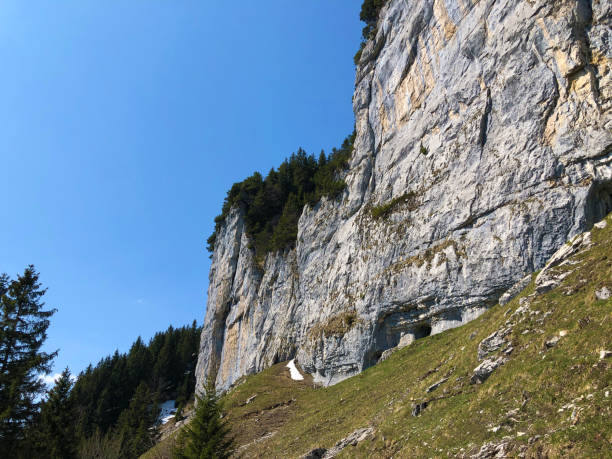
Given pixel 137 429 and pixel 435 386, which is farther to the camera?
pixel 137 429

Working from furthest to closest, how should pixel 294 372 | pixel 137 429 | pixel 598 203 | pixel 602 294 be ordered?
pixel 137 429 < pixel 294 372 < pixel 598 203 < pixel 602 294

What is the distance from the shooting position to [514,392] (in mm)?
12625

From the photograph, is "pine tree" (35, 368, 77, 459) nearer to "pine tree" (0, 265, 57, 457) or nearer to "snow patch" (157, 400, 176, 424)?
"pine tree" (0, 265, 57, 457)

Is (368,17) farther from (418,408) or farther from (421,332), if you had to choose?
(418,408)

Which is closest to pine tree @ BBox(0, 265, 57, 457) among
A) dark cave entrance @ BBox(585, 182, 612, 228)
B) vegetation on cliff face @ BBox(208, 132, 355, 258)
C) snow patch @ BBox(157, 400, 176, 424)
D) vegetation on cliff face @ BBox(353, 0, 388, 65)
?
dark cave entrance @ BBox(585, 182, 612, 228)

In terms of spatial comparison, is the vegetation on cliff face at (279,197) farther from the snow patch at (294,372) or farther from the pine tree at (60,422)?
the pine tree at (60,422)

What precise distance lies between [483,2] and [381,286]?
27.7 m

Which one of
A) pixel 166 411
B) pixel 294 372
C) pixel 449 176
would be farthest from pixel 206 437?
pixel 166 411

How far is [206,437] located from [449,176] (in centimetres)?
2747

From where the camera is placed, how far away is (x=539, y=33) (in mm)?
30203

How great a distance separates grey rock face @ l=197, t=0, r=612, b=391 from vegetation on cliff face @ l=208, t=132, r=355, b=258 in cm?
605

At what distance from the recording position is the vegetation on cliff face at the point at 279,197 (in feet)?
217

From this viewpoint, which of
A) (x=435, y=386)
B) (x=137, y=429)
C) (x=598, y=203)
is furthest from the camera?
(x=137, y=429)

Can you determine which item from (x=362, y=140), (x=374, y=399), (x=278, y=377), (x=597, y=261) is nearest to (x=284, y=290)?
(x=278, y=377)
